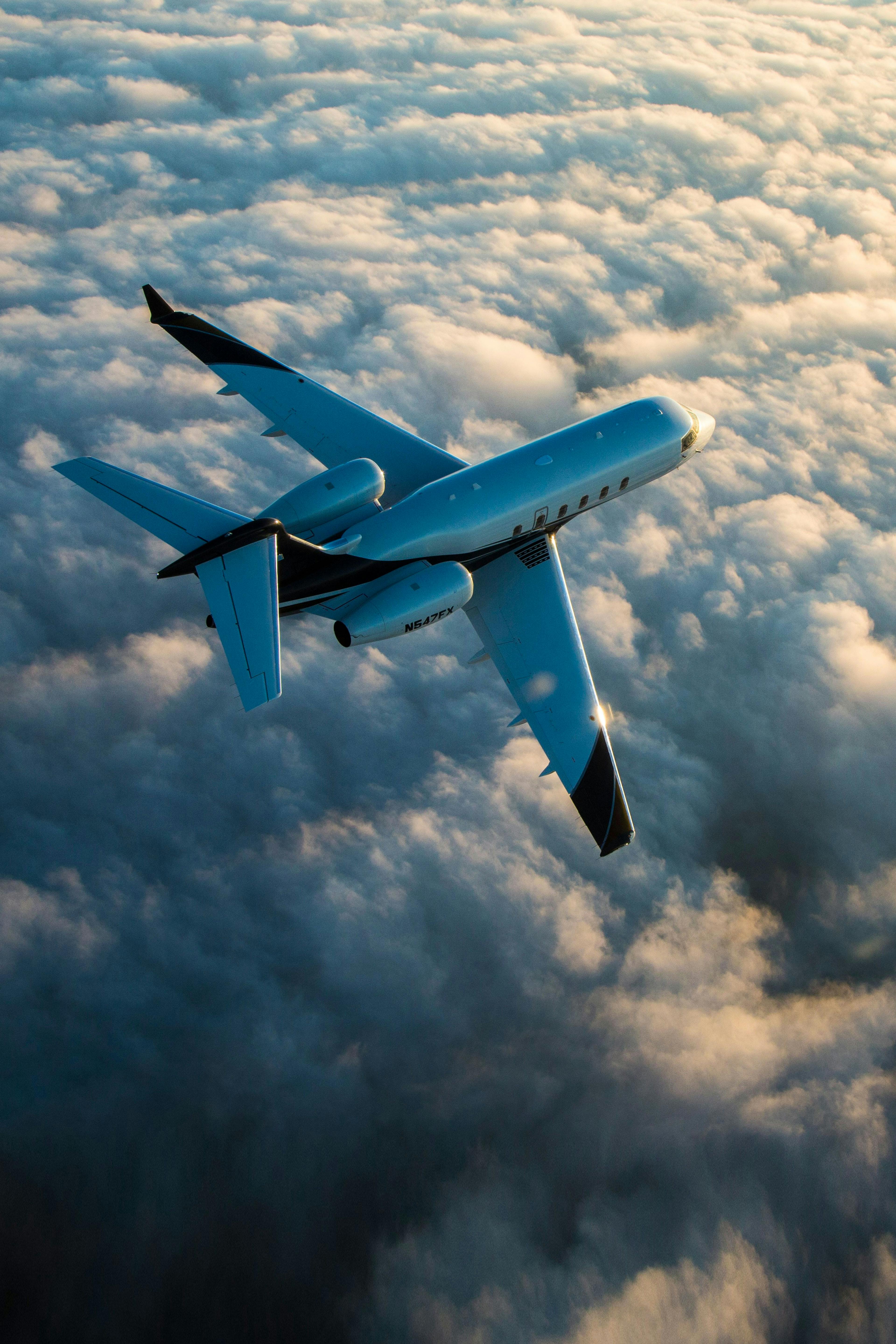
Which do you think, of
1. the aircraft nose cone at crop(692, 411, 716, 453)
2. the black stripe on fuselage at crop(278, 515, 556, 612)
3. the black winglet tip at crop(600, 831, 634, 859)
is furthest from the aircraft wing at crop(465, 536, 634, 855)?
the aircraft nose cone at crop(692, 411, 716, 453)

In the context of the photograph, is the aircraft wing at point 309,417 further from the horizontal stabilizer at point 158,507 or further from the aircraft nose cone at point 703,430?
the aircraft nose cone at point 703,430

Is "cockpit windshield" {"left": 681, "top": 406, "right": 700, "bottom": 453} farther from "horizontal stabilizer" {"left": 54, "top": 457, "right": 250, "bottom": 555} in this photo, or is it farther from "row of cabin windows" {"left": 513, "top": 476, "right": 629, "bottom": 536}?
"horizontal stabilizer" {"left": 54, "top": 457, "right": 250, "bottom": 555}

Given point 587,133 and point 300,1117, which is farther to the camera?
point 587,133

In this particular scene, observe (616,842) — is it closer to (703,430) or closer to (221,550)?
(221,550)

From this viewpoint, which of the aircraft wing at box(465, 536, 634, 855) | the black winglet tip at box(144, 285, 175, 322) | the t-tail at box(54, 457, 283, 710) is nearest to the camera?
the t-tail at box(54, 457, 283, 710)

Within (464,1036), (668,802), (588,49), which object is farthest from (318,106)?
(464,1036)

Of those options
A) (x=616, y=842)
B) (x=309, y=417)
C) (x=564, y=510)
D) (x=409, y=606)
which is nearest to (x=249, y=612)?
(x=409, y=606)

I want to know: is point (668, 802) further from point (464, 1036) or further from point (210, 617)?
point (210, 617)
